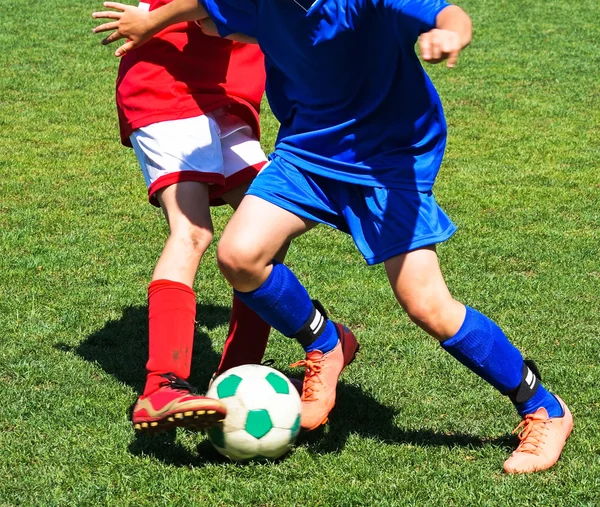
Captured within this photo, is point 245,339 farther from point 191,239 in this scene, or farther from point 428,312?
point 428,312

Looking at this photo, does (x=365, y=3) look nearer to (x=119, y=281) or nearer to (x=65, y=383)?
(x=65, y=383)

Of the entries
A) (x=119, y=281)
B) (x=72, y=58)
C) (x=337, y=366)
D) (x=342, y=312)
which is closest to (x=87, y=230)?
(x=119, y=281)

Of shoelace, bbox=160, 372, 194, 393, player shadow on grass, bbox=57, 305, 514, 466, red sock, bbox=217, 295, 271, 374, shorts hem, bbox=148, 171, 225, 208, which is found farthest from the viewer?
red sock, bbox=217, 295, 271, 374

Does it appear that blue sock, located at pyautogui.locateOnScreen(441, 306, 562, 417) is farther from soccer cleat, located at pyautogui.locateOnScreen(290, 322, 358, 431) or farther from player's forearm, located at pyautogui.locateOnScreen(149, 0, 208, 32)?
player's forearm, located at pyautogui.locateOnScreen(149, 0, 208, 32)

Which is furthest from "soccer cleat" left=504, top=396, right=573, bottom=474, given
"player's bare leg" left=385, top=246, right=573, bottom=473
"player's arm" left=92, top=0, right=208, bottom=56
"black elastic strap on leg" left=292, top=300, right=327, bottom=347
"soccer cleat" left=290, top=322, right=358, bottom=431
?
"player's arm" left=92, top=0, right=208, bottom=56

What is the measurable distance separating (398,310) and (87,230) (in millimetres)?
2228

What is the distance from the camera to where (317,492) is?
3.28 m

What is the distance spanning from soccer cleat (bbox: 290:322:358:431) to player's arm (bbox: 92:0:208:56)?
1379 millimetres

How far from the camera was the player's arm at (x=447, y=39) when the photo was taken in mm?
2758

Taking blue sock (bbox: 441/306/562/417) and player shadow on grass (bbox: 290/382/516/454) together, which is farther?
player shadow on grass (bbox: 290/382/516/454)

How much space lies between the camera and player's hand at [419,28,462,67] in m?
2.75

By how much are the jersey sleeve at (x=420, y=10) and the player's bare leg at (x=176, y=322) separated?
1.25m

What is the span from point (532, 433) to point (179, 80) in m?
2.00

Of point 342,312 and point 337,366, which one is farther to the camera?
point 342,312
